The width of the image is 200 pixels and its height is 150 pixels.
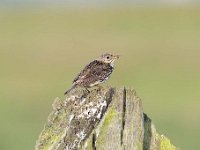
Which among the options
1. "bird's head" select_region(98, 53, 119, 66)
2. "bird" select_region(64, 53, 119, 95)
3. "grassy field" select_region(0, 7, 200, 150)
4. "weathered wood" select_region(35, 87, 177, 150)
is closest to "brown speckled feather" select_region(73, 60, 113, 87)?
"bird" select_region(64, 53, 119, 95)

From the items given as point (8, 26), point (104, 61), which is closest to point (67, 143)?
point (104, 61)

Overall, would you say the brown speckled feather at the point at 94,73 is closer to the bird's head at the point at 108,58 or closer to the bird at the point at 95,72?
the bird at the point at 95,72

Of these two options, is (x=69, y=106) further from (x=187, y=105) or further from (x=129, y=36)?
(x=129, y=36)

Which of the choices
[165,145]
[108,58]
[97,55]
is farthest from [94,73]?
[97,55]

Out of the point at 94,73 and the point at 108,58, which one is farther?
the point at 108,58

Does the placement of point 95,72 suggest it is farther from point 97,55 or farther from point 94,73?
point 97,55

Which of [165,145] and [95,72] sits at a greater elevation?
[95,72]
